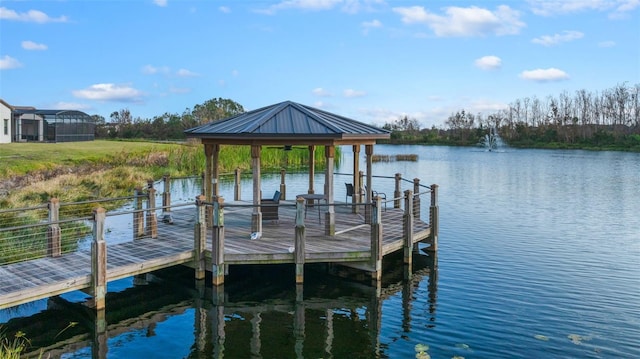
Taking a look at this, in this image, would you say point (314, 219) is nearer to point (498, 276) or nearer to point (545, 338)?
point (498, 276)

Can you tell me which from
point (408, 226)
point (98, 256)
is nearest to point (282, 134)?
point (408, 226)

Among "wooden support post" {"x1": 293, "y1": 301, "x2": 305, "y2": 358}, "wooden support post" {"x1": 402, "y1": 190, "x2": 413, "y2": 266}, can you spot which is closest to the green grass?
"wooden support post" {"x1": 293, "y1": 301, "x2": 305, "y2": 358}

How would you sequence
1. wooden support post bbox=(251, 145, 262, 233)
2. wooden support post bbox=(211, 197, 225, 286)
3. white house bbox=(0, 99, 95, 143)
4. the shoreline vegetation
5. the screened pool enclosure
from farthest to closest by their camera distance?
the screened pool enclosure → white house bbox=(0, 99, 95, 143) → the shoreline vegetation → wooden support post bbox=(251, 145, 262, 233) → wooden support post bbox=(211, 197, 225, 286)

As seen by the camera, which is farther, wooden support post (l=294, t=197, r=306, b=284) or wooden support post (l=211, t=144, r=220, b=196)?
wooden support post (l=211, t=144, r=220, b=196)

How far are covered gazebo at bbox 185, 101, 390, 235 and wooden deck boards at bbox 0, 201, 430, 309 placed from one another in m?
0.73

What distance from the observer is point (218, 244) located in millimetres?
10391

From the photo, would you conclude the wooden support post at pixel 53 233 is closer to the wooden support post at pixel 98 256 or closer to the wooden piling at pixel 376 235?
the wooden support post at pixel 98 256

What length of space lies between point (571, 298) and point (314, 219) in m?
6.54

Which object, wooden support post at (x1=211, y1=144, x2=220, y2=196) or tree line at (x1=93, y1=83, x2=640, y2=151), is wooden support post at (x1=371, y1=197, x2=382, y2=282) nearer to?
wooden support post at (x1=211, y1=144, x2=220, y2=196)

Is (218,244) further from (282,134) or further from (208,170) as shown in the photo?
(208,170)

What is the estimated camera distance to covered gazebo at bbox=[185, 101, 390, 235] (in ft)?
39.1

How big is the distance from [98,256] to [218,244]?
2222 mm

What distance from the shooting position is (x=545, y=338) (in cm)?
875

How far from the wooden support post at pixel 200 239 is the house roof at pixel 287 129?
2036 millimetres
